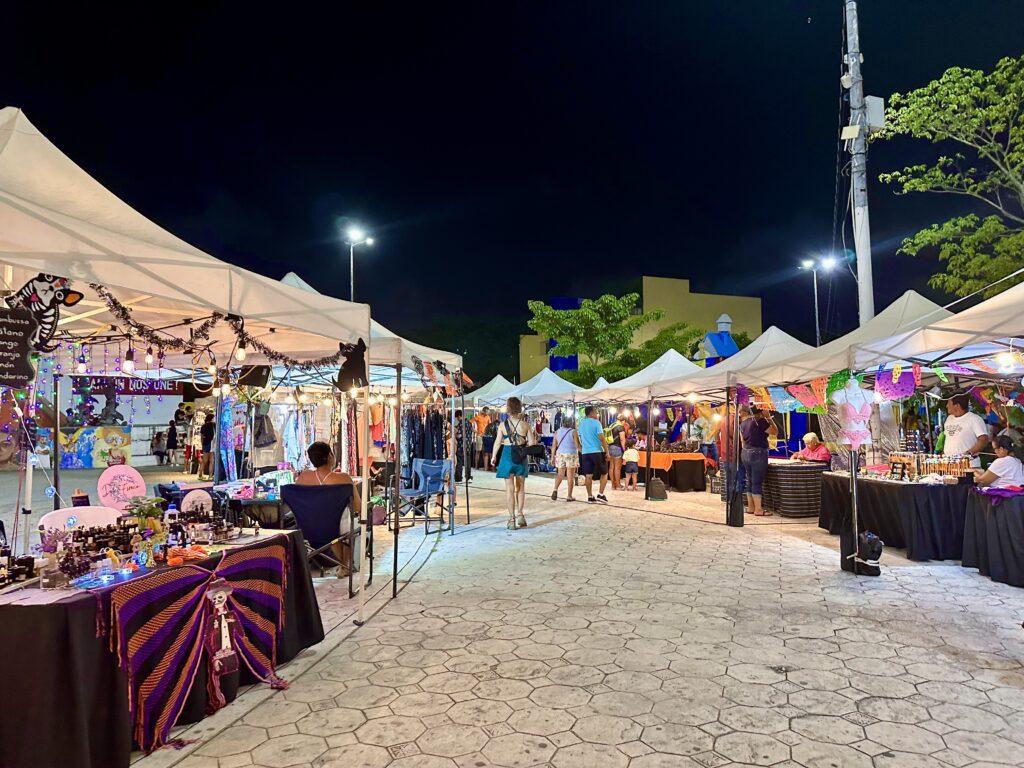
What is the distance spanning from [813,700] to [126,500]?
4.49 meters

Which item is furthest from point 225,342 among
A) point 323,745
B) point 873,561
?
point 873,561

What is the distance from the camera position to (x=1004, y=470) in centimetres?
559

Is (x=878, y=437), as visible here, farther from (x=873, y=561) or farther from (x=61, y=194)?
(x=61, y=194)

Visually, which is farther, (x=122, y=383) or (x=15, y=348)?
(x=122, y=383)

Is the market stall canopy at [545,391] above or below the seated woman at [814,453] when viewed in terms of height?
above

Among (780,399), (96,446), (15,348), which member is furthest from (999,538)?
(96,446)

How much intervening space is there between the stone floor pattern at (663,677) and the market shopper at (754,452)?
3465 millimetres

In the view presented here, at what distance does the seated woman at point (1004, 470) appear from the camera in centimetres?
556

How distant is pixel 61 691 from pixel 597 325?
929 inches

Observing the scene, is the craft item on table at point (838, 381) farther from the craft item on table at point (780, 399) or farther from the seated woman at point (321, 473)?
the seated woman at point (321, 473)

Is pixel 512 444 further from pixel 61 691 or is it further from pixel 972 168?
pixel 972 168

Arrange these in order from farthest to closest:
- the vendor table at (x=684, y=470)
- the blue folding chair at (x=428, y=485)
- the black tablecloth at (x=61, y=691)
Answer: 1. the vendor table at (x=684, y=470)
2. the blue folding chair at (x=428, y=485)
3. the black tablecloth at (x=61, y=691)

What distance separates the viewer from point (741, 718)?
3029 mm

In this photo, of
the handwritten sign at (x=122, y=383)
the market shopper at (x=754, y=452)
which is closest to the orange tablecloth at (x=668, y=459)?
the market shopper at (x=754, y=452)
